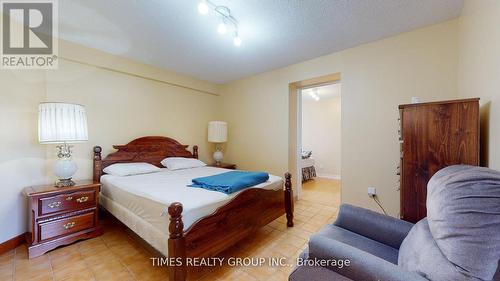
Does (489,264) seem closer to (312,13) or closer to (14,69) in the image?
(312,13)

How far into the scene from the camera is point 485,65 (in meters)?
1.39

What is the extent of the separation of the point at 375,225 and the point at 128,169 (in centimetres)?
281

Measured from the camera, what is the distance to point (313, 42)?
2576 millimetres

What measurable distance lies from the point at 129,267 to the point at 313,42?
317cm

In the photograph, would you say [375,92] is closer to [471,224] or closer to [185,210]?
[471,224]

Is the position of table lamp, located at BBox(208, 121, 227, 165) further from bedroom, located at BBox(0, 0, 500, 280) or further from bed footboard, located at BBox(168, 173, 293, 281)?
bed footboard, located at BBox(168, 173, 293, 281)

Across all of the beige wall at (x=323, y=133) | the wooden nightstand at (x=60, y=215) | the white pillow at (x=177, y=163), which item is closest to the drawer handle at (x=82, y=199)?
the wooden nightstand at (x=60, y=215)

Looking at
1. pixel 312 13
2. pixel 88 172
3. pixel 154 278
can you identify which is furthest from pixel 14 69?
pixel 312 13

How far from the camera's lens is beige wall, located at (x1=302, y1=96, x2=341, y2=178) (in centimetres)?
569

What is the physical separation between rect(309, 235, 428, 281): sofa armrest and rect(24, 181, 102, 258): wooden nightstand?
2414mm

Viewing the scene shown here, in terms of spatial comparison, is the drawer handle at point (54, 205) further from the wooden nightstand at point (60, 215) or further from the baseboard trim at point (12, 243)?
the baseboard trim at point (12, 243)

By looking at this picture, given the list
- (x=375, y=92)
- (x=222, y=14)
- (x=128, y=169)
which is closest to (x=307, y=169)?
(x=375, y=92)

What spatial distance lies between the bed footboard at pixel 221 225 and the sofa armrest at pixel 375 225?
2.61 ft

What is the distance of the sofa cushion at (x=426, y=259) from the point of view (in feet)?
2.32
